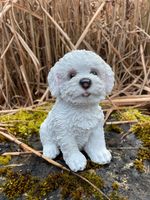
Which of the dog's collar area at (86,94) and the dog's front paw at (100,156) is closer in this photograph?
the dog's collar area at (86,94)

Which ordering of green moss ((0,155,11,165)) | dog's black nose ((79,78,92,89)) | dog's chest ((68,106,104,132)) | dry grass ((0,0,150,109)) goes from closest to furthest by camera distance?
dog's black nose ((79,78,92,89)) → dog's chest ((68,106,104,132)) → green moss ((0,155,11,165)) → dry grass ((0,0,150,109))

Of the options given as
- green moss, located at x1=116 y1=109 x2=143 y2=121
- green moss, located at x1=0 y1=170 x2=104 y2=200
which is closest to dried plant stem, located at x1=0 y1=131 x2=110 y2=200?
green moss, located at x1=0 y1=170 x2=104 y2=200

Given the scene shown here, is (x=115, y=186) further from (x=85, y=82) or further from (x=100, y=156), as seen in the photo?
(x=85, y=82)

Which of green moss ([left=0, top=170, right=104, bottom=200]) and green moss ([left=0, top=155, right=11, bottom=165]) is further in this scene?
green moss ([left=0, top=155, right=11, bottom=165])

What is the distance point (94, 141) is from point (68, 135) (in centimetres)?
9

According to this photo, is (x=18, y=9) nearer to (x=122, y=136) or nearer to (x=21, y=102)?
(x=21, y=102)

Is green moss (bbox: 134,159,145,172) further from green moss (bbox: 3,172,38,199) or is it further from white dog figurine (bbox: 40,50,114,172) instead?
green moss (bbox: 3,172,38,199)

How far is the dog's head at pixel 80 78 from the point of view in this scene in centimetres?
126

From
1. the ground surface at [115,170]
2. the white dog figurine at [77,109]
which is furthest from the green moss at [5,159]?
the white dog figurine at [77,109]

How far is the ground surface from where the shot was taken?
134cm

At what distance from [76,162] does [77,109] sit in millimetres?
162

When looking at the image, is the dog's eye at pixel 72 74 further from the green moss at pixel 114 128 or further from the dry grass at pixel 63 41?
the dry grass at pixel 63 41

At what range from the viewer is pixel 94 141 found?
1394 millimetres

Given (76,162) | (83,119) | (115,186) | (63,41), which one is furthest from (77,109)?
(63,41)
